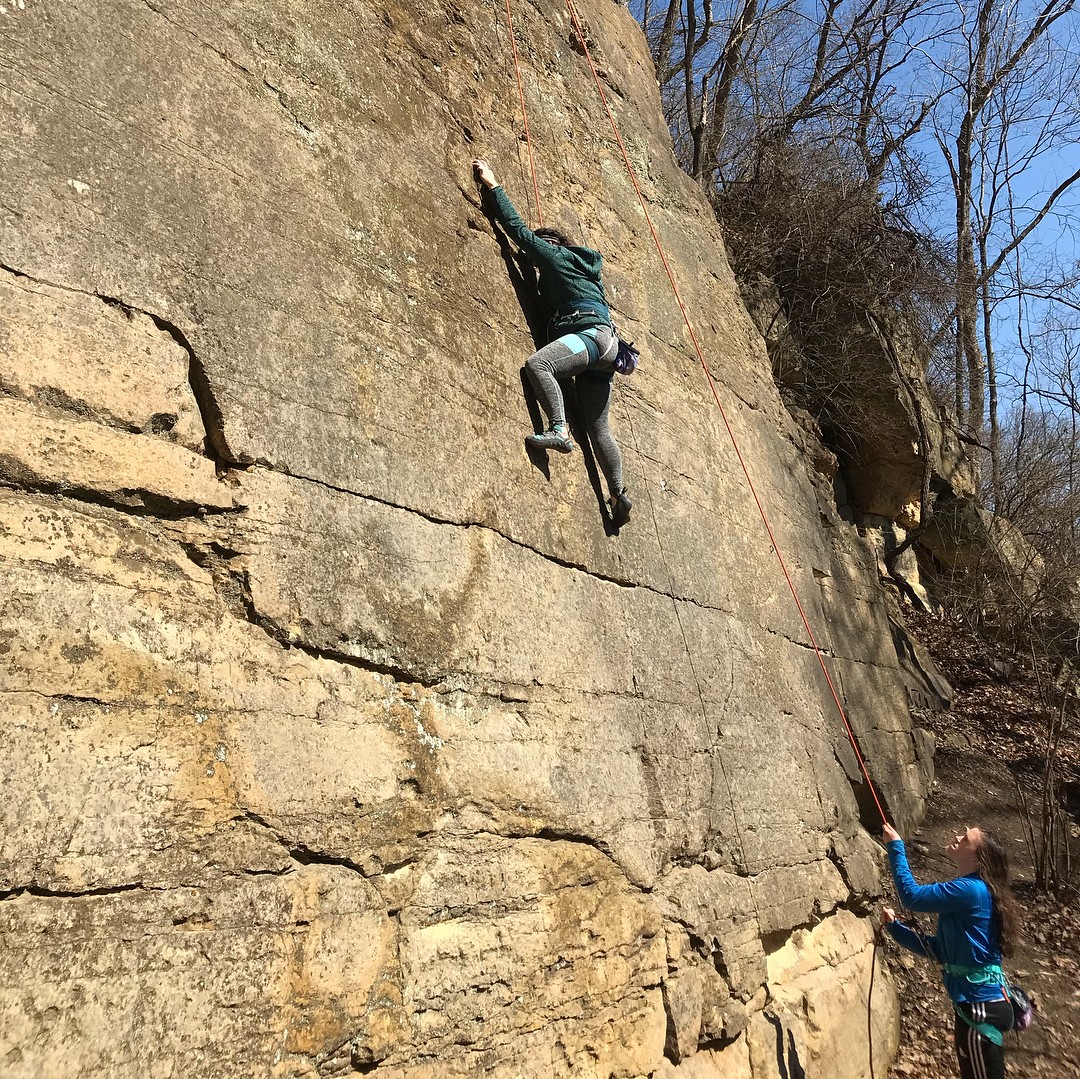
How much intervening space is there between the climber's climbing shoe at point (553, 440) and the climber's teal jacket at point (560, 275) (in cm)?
62

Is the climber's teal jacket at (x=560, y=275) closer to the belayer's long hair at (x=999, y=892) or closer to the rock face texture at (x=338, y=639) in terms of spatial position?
the rock face texture at (x=338, y=639)

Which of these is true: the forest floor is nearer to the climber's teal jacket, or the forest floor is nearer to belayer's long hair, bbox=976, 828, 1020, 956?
belayer's long hair, bbox=976, 828, 1020, 956

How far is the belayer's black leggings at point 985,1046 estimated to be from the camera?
3.68 meters

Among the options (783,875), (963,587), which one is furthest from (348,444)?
(963,587)

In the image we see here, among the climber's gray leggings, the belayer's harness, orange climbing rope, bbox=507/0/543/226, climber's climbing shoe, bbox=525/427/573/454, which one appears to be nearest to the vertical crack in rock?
climber's climbing shoe, bbox=525/427/573/454

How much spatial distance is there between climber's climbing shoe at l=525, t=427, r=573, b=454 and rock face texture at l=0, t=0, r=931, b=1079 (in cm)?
7

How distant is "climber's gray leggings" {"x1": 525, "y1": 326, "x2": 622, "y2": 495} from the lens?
4160 mm

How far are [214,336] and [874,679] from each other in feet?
18.6

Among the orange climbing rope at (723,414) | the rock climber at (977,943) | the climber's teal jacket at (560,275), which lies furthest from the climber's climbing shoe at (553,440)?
the rock climber at (977,943)

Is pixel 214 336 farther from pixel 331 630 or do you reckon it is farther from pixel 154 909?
pixel 154 909

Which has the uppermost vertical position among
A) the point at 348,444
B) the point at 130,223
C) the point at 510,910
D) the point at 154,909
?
the point at 130,223

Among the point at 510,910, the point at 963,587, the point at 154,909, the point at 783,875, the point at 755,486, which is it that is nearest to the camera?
the point at 154,909

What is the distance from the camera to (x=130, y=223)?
9.10 feet

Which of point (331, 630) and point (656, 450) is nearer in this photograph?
point (331, 630)
